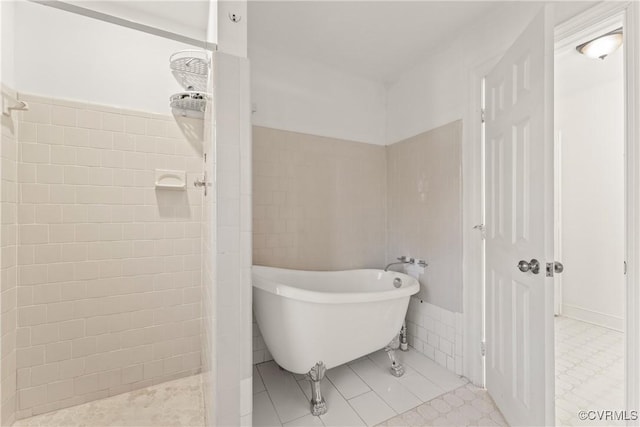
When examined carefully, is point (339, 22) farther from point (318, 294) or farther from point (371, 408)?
point (371, 408)

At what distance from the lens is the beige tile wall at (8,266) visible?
1.38 meters

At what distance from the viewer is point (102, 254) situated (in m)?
1.72

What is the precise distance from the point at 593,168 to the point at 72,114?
4.34m

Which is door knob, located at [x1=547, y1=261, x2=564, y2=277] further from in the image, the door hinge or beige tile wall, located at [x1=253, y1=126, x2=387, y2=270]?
beige tile wall, located at [x1=253, y1=126, x2=387, y2=270]

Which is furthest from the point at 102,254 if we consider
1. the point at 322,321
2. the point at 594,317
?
the point at 594,317

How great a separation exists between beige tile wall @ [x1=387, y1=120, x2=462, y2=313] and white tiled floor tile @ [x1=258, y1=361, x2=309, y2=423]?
1.19m

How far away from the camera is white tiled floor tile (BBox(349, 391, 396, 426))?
153 cm

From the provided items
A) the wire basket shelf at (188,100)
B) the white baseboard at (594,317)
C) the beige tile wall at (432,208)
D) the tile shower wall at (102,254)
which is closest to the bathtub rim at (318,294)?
the beige tile wall at (432,208)

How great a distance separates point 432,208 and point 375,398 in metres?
1.37

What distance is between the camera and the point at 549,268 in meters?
1.18

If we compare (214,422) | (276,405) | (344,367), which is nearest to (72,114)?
(214,422)
